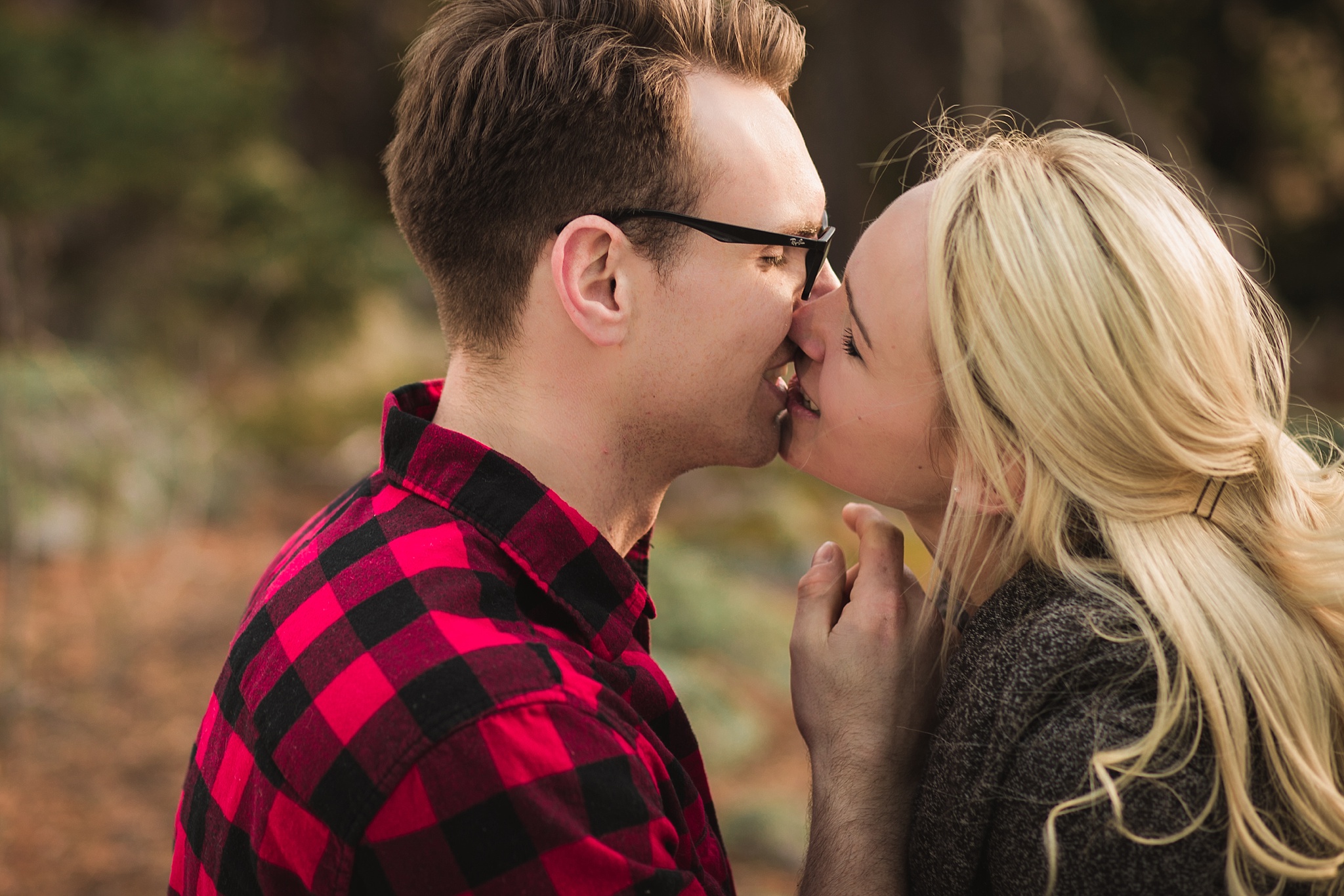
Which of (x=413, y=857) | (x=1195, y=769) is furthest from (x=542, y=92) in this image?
(x=1195, y=769)

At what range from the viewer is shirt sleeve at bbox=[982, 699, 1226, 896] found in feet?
5.24

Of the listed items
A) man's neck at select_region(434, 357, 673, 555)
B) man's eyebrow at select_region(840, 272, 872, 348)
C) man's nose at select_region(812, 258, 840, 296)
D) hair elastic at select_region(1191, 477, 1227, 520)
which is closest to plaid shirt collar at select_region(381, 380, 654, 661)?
man's neck at select_region(434, 357, 673, 555)

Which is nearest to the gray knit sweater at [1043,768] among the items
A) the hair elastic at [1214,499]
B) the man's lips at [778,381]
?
the hair elastic at [1214,499]

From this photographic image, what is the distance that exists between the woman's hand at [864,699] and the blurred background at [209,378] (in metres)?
1.12

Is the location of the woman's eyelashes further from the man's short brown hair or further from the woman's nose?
the man's short brown hair

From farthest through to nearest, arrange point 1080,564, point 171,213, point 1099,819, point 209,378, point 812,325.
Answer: point 209,378 < point 171,213 < point 812,325 < point 1080,564 < point 1099,819

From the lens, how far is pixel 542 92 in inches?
77.8

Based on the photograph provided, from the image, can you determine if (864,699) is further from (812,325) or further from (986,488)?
(812,325)

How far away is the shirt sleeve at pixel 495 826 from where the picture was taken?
143 cm

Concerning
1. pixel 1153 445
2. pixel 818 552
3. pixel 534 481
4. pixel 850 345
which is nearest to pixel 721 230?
pixel 850 345

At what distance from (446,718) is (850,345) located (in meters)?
1.08

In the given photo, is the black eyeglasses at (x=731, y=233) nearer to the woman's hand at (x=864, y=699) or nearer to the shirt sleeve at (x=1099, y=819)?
the woman's hand at (x=864, y=699)

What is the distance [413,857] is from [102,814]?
3401mm

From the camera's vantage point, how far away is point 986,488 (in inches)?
78.1
